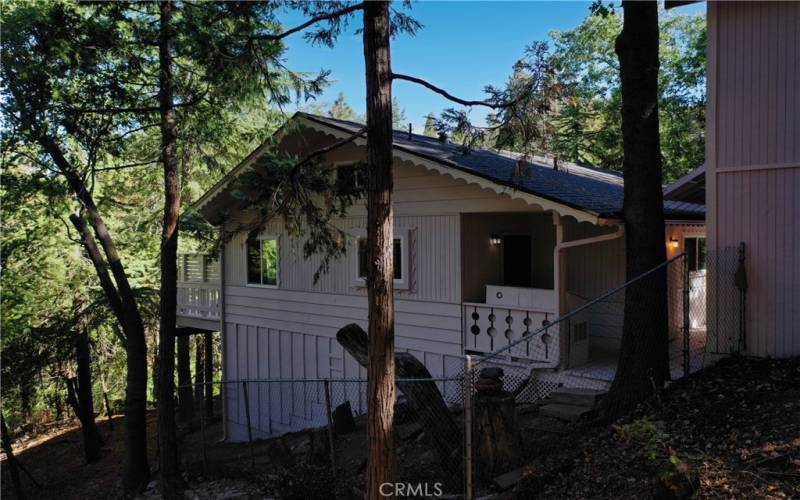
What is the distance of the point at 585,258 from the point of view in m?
11.0

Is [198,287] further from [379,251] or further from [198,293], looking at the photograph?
[379,251]

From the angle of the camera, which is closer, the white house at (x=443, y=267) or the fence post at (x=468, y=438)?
the fence post at (x=468, y=438)

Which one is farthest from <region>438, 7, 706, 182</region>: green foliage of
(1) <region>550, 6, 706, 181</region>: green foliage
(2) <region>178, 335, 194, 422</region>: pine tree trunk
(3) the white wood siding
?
(2) <region>178, 335, 194, 422</region>: pine tree trunk

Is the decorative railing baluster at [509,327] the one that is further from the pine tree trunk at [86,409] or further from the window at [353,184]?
A: the pine tree trunk at [86,409]

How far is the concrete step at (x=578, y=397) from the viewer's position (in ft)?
Result: 23.8

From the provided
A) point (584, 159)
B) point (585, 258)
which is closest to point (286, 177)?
point (585, 258)

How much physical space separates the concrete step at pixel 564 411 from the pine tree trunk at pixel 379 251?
283 cm

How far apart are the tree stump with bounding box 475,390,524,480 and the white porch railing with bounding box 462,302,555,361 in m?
3.27

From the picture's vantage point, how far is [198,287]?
14641mm

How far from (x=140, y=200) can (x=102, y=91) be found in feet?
35.0

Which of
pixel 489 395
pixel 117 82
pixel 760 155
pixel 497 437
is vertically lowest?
pixel 497 437

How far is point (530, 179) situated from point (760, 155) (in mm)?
Result: 3282
